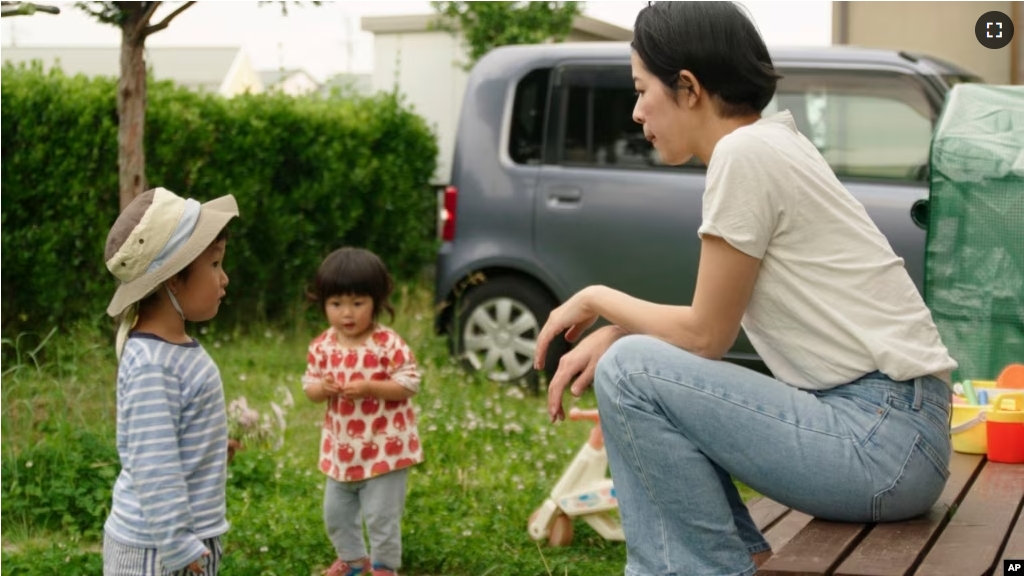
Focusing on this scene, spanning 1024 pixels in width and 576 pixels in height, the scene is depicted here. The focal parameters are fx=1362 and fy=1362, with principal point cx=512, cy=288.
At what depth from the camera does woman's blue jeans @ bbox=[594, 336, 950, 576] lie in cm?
261

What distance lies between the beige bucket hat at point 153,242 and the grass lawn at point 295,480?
1524 mm

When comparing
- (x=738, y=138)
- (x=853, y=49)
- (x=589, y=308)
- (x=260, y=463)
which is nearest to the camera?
(x=738, y=138)

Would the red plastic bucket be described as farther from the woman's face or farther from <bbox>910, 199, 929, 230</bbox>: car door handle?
<bbox>910, 199, 929, 230</bbox>: car door handle

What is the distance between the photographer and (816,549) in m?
2.52

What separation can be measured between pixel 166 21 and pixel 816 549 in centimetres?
430

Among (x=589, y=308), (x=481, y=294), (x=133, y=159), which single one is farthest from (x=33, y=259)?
(x=589, y=308)

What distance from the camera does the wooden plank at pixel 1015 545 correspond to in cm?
256

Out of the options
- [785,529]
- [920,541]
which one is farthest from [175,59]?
[920,541]

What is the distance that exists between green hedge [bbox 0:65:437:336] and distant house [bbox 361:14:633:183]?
10.3 ft

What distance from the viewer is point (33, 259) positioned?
7590 millimetres

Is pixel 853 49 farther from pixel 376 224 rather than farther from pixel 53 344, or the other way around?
pixel 53 344

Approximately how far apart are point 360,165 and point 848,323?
7099 mm

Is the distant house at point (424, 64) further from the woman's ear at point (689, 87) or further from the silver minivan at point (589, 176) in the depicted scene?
the woman's ear at point (689, 87)

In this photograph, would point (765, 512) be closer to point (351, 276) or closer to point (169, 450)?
point (169, 450)
